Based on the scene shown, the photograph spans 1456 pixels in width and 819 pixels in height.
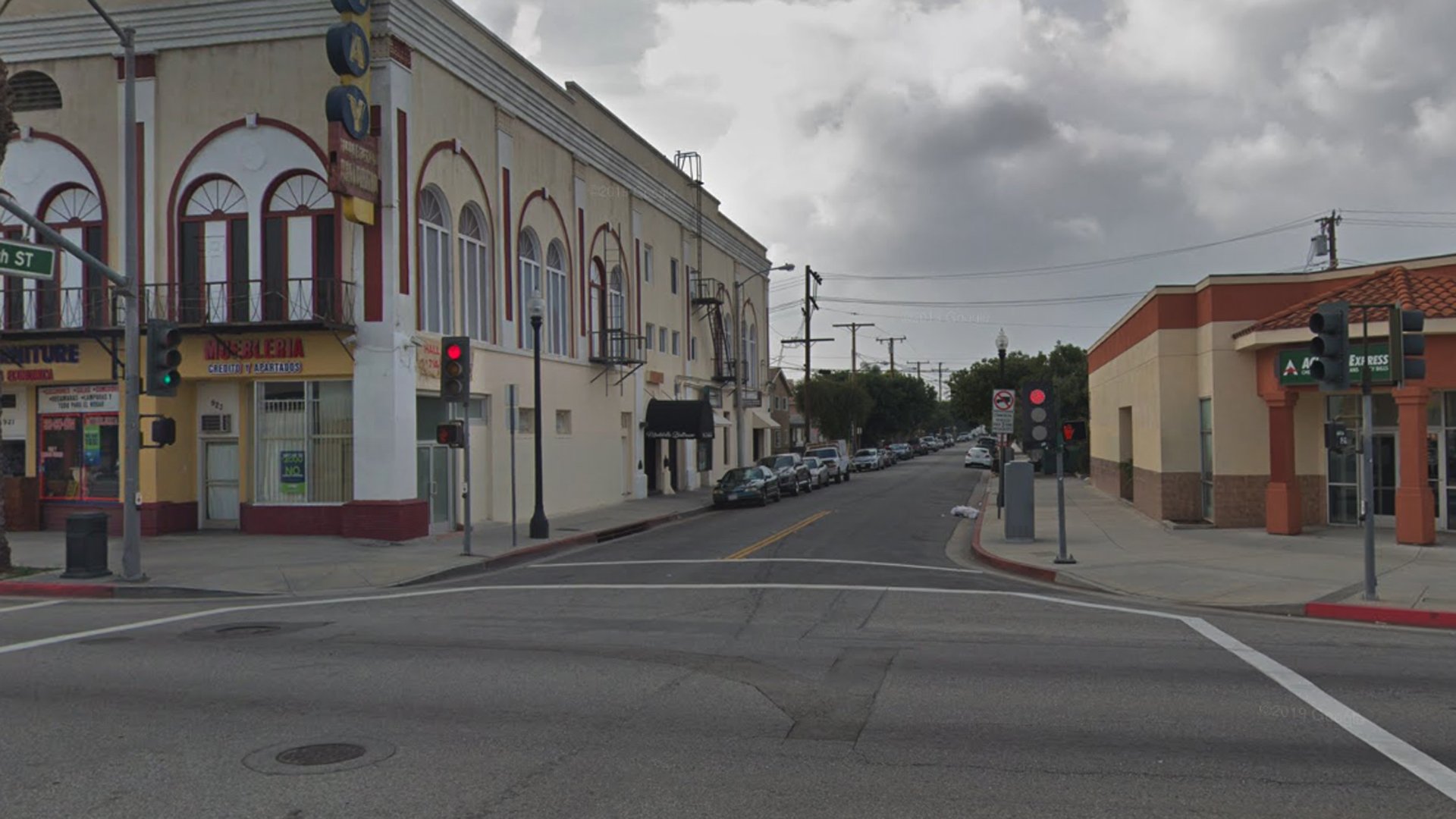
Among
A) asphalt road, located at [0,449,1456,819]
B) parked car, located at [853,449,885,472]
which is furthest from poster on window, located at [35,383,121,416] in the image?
parked car, located at [853,449,885,472]

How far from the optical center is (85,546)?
16.3 metres

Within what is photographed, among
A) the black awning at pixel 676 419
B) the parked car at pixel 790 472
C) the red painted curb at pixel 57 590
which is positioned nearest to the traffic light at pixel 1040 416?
the red painted curb at pixel 57 590

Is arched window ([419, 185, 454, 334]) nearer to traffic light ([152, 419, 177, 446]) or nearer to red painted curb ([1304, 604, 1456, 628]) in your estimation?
traffic light ([152, 419, 177, 446])

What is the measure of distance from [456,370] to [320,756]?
13.2 m

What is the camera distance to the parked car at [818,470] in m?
46.0

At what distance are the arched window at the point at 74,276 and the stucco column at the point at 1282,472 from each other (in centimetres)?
2378

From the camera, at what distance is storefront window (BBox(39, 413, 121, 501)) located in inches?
920

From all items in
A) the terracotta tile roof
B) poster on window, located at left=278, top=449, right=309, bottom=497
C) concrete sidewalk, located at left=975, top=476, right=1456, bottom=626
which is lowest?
concrete sidewalk, located at left=975, top=476, right=1456, bottom=626

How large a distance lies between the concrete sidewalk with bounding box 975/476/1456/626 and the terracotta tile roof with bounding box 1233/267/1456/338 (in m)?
4.04

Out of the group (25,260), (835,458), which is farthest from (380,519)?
(835,458)

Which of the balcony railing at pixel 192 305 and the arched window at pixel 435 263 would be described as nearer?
the balcony railing at pixel 192 305

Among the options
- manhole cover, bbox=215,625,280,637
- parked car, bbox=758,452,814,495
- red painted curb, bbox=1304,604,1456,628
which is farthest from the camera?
parked car, bbox=758,452,814,495

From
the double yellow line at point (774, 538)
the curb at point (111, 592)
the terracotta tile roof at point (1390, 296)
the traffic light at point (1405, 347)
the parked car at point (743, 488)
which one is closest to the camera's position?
the traffic light at point (1405, 347)

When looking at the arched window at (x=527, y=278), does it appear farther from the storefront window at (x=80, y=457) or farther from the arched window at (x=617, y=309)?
the storefront window at (x=80, y=457)
